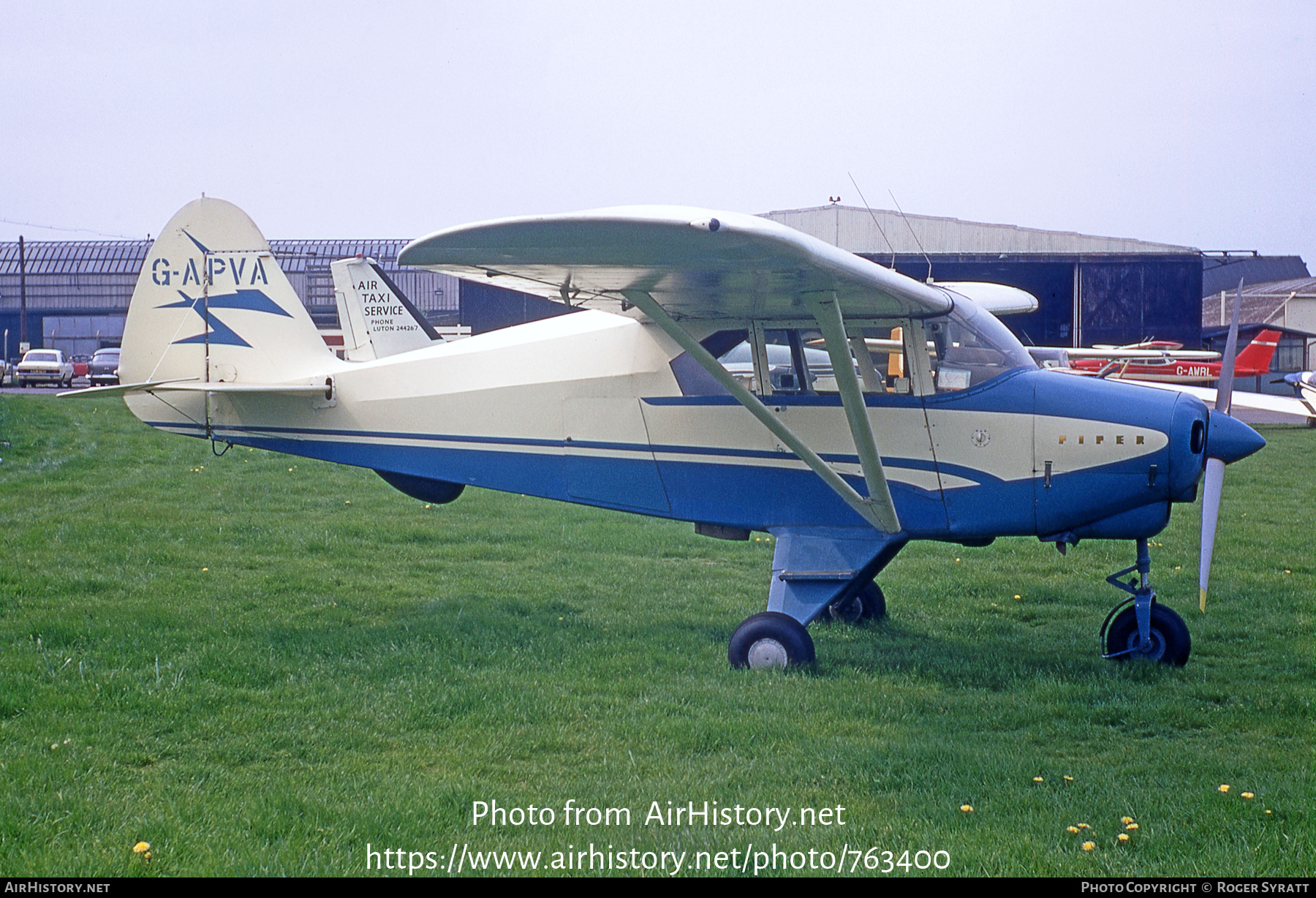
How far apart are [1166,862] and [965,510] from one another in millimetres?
3120

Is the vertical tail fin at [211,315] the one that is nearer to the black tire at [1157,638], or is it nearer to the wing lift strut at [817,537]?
the wing lift strut at [817,537]

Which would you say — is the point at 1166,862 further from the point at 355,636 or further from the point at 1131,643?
the point at 355,636

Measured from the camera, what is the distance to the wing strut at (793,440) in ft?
20.0

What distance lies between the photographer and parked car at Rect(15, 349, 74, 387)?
40.5 meters

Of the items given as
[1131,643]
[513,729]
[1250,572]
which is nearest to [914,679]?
[1131,643]

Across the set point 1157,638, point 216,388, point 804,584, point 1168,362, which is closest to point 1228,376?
point 1157,638

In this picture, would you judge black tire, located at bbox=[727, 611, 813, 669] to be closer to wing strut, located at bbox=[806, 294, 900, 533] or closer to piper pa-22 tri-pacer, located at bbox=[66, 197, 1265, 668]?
piper pa-22 tri-pacer, located at bbox=[66, 197, 1265, 668]

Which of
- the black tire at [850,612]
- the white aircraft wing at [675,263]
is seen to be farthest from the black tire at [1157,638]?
the white aircraft wing at [675,263]

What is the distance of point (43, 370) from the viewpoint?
40625 mm

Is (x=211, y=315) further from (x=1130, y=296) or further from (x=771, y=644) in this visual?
(x=1130, y=296)

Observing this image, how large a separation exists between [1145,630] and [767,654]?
2.37 m

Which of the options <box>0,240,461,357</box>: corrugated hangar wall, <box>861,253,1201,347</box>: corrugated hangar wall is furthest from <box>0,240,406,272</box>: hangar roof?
<box>861,253,1201,347</box>: corrugated hangar wall

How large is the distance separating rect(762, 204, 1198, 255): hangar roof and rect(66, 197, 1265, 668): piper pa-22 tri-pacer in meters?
31.7

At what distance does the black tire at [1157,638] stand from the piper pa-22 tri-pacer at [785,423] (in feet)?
0.04
